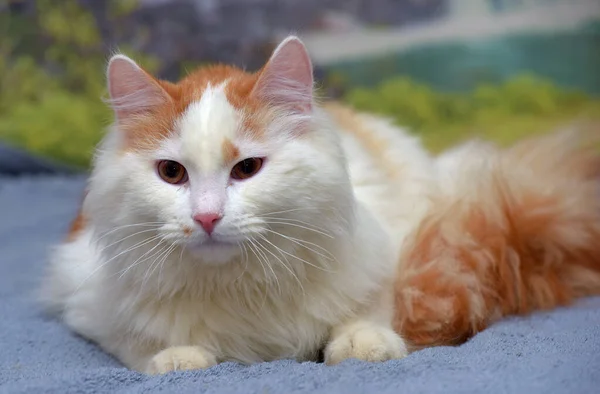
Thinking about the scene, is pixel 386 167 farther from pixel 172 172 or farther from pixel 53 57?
pixel 53 57

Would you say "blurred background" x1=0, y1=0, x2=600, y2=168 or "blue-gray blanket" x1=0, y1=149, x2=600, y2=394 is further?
"blurred background" x1=0, y1=0, x2=600, y2=168

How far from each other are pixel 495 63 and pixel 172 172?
2.68 m

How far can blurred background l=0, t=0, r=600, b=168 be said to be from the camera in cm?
332

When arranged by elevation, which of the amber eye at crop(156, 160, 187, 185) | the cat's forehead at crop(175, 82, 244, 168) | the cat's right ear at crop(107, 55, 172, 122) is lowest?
the amber eye at crop(156, 160, 187, 185)

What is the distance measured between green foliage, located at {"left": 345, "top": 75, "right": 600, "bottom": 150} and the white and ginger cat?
1998 millimetres

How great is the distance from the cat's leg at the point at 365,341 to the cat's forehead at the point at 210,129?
1.23 ft

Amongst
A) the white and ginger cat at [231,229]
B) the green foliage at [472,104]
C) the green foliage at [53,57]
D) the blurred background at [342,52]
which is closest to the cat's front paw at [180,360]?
the white and ginger cat at [231,229]

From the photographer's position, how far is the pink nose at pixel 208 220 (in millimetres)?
1021

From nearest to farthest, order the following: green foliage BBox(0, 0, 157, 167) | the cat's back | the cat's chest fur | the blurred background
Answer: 1. the cat's chest fur
2. the cat's back
3. the blurred background
4. green foliage BBox(0, 0, 157, 167)

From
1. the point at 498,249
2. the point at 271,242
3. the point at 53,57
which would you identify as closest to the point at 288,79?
the point at 271,242

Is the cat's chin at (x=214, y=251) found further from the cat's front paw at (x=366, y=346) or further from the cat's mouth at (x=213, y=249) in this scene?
the cat's front paw at (x=366, y=346)

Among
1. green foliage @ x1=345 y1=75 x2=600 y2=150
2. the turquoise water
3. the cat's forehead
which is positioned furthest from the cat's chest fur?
the turquoise water

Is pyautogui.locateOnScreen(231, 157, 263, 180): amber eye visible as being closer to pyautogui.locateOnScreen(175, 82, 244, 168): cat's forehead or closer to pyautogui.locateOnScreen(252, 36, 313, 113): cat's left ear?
pyautogui.locateOnScreen(175, 82, 244, 168): cat's forehead

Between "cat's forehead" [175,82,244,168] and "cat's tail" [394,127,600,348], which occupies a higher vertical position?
"cat's forehead" [175,82,244,168]
